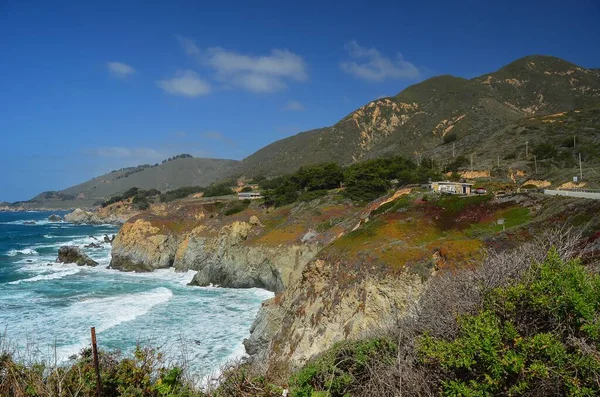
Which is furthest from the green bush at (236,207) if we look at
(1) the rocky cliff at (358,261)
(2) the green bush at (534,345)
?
(2) the green bush at (534,345)

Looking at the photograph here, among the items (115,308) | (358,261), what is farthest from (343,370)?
(115,308)

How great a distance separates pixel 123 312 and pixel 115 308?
1.79m

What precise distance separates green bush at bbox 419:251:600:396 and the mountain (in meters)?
84.3

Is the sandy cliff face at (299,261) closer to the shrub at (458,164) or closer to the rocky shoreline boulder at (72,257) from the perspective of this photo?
the rocky shoreline boulder at (72,257)

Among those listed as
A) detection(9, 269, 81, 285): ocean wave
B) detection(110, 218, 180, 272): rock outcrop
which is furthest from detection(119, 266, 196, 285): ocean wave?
detection(9, 269, 81, 285): ocean wave

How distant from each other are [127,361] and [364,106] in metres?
155

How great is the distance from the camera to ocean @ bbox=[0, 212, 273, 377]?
22250mm

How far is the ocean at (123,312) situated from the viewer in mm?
22250

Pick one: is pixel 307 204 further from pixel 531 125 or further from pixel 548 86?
pixel 548 86

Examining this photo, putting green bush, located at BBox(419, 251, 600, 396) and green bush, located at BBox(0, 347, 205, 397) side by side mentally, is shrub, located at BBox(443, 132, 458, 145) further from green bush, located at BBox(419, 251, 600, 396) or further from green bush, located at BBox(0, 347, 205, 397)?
green bush, located at BBox(0, 347, 205, 397)

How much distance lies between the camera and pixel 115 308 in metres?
31.4

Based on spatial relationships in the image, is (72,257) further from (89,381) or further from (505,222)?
(89,381)

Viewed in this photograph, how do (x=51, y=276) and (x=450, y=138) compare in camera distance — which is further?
(x=450, y=138)

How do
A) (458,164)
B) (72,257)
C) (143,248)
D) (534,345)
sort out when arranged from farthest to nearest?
(458,164), (72,257), (143,248), (534,345)
